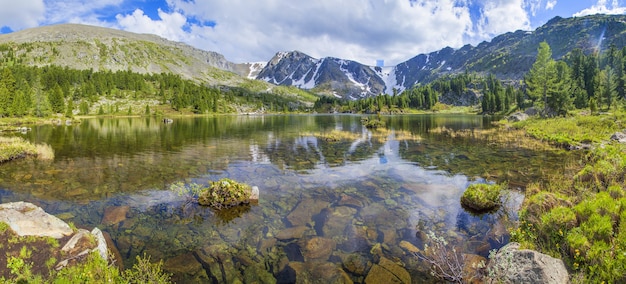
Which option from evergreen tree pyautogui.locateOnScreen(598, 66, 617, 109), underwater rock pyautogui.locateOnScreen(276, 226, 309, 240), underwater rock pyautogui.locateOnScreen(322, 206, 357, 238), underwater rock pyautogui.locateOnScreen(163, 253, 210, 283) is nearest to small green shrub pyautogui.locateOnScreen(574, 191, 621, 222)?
underwater rock pyautogui.locateOnScreen(322, 206, 357, 238)

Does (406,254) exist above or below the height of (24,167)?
below

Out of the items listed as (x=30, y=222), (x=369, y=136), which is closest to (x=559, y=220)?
(x=30, y=222)

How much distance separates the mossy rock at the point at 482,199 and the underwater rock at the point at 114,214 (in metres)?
19.7

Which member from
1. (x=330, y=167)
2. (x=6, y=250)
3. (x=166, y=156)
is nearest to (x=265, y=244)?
(x=6, y=250)

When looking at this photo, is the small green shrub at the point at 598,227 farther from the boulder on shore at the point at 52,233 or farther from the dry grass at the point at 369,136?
the dry grass at the point at 369,136

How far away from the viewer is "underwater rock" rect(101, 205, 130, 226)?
14625 mm

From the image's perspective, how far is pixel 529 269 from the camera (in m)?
7.96

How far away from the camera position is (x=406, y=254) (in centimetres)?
1166

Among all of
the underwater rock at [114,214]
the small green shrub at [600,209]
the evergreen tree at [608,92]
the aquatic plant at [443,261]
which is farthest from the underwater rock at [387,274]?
the evergreen tree at [608,92]

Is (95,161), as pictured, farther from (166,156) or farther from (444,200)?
(444,200)

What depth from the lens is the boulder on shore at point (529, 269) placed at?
7.70 meters

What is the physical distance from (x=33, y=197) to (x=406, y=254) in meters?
22.9

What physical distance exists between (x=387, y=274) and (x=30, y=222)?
13.3 meters

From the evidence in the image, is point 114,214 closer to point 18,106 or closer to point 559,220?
point 559,220
